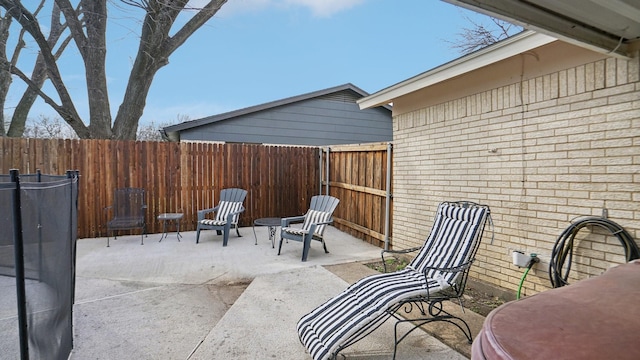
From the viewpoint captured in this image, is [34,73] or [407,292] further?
[34,73]

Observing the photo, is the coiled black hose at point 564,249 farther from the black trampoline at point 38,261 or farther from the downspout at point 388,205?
the black trampoline at point 38,261

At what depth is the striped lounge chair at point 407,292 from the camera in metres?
2.44

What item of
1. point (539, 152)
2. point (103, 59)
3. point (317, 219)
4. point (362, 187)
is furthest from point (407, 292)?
point (103, 59)

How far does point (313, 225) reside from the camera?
5234 millimetres

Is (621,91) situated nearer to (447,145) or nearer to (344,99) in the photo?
(447,145)

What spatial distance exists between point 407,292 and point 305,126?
8.51m

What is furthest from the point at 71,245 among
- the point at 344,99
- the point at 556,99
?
the point at 344,99

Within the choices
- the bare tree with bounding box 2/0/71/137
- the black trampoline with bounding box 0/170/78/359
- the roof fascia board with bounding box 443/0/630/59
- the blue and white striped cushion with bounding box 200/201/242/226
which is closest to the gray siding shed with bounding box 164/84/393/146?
the blue and white striped cushion with bounding box 200/201/242/226

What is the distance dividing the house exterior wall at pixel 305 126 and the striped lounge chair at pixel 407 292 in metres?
7.28

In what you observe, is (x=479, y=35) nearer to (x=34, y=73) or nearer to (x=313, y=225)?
(x=313, y=225)

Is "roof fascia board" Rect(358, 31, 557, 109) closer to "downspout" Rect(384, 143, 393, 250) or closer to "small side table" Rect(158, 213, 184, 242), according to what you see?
"downspout" Rect(384, 143, 393, 250)

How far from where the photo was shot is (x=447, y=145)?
14.3 feet

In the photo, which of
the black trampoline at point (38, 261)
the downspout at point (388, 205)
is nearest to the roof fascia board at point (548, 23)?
the black trampoline at point (38, 261)

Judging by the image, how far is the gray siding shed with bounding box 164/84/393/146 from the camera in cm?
940
